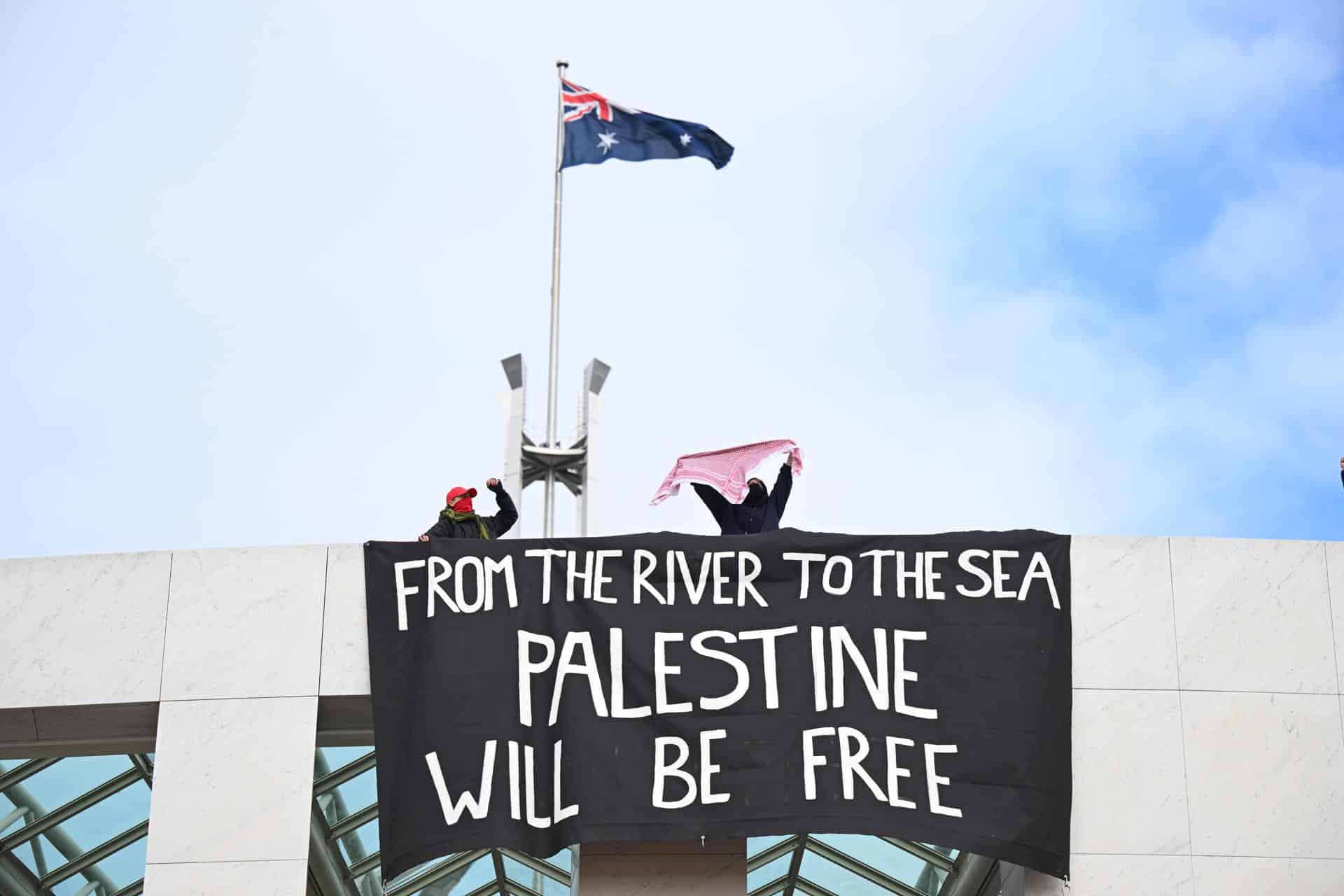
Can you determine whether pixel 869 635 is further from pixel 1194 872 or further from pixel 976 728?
pixel 1194 872

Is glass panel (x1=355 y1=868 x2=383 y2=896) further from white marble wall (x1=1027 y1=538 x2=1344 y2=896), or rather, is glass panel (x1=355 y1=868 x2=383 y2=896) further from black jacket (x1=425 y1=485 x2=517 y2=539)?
white marble wall (x1=1027 y1=538 x2=1344 y2=896)

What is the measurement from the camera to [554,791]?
12508 mm

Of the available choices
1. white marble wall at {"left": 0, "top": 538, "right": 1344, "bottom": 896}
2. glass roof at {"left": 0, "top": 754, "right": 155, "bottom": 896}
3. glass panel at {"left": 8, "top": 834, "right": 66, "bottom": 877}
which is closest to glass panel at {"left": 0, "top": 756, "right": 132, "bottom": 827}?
glass roof at {"left": 0, "top": 754, "right": 155, "bottom": 896}

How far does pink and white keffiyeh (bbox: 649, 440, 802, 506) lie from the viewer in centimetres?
1409

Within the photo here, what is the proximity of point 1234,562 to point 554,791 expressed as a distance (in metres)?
5.21

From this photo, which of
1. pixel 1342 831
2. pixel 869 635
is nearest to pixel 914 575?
pixel 869 635

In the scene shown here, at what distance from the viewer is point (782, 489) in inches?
551

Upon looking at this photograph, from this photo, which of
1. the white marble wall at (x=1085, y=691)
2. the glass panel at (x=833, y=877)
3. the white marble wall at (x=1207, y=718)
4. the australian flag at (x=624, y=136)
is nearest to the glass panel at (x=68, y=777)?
the white marble wall at (x=1085, y=691)

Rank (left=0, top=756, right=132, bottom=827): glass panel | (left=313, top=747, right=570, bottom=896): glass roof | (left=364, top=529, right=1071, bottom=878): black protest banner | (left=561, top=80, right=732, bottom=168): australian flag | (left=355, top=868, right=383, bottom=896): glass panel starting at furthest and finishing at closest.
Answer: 1. (left=561, top=80, right=732, bottom=168): australian flag
2. (left=355, top=868, right=383, bottom=896): glass panel
3. (left=313, top=747, right=570, bottom=896): glass roof
4. (left=0, top=756, right=132, bottom=827): glass panel
5. (left=364, top=529, right=1071, bottom=878): black protest banner

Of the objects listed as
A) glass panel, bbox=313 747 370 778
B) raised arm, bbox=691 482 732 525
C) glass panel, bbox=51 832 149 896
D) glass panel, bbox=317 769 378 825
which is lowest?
glass panel, bbox=51 832 149 896

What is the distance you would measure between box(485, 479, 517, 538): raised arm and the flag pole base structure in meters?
9.44

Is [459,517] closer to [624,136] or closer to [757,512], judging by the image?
[757,512]

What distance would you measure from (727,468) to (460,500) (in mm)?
2124

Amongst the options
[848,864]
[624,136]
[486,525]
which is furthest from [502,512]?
[624,136]
